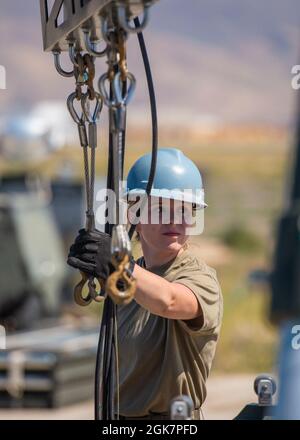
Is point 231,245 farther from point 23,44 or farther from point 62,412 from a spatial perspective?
point 23,44

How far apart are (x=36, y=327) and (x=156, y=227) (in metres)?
7.40

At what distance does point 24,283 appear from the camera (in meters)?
10.6

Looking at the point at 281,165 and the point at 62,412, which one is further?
the point at 281,165

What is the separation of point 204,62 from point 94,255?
67.1 meters

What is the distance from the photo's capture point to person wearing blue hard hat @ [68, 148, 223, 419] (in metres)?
3.07

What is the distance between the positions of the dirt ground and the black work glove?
4.59 meters

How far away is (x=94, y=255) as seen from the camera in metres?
2.72

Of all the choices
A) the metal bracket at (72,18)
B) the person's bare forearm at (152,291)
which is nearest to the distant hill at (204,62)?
the metal bracket at (72,18)

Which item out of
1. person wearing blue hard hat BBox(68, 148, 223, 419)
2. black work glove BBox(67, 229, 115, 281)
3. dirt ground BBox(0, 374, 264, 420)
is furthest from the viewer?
dirt ground BBox(0, 374, 264, 420)

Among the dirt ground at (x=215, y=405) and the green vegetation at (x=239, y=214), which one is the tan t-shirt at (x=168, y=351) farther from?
the green vegetation at (x=239, y=214)

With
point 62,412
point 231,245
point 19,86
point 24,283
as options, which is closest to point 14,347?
point 62,412

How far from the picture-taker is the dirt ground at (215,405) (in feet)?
25.0

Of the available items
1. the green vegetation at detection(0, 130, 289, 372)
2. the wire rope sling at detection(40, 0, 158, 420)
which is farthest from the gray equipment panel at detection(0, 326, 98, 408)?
the wire rope sling at detection(40, 0, 158, 420)

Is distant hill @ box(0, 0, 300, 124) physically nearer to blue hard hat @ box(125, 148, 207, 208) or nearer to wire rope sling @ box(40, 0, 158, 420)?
blue hard hat @ box(125, 148, 207, 208)
